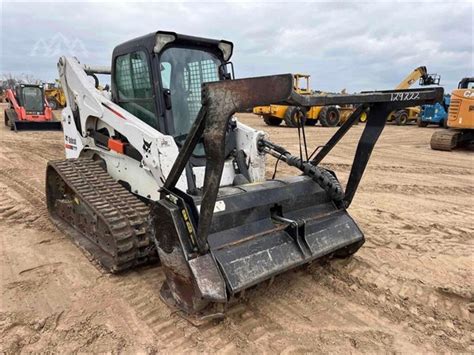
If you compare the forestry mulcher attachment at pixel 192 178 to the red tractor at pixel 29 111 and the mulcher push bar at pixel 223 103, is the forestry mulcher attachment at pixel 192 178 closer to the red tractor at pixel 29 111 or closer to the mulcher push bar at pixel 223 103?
the mulcher push bar at pixel 223 103

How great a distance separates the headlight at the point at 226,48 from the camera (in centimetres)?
417

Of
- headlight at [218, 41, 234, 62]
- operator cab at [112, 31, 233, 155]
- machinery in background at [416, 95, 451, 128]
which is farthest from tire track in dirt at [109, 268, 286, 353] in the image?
machinery in background at [416, 95, 451, 128]

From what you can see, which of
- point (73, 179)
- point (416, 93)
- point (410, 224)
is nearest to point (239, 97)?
point (416, 93)

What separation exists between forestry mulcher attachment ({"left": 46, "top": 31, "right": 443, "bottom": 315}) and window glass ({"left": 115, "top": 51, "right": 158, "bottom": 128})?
0.04 feet

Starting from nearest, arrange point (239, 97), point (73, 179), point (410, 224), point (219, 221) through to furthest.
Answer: point (239, 97)
point (219, 221)
point (73, 179)
point (410, 224)

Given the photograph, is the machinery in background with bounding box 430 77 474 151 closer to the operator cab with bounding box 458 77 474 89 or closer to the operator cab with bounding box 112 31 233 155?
the operator cab with bounding box 458 77 474 89

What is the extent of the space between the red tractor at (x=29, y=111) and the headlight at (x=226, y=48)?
497 inches

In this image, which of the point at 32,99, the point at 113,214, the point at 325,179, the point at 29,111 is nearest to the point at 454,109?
the point at 325,179

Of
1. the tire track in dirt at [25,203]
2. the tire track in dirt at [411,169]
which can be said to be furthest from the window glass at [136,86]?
the tire track in dirt at [411,169]

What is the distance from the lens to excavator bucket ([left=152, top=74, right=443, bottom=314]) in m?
2.20

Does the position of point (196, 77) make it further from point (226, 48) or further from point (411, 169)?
point (411, 169)

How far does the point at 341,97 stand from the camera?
2.57 m

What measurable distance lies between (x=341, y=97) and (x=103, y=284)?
2361 mm

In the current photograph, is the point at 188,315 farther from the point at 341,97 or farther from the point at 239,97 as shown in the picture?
the point at 341,97
